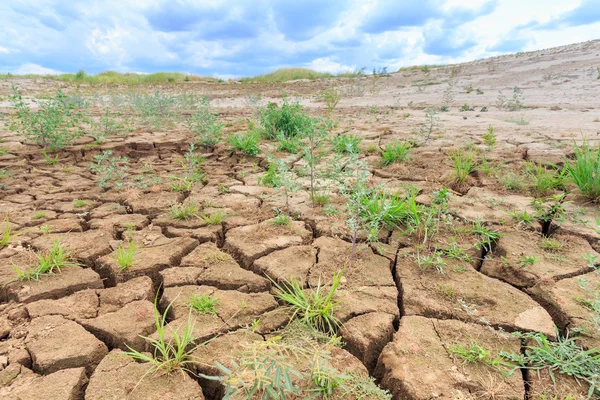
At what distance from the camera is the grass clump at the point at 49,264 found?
6.59ft

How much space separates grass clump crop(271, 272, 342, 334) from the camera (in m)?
1.69

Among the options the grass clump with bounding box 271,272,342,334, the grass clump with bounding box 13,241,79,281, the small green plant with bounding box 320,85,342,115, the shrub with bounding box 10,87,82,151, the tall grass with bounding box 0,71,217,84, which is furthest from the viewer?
the tall grass with bounding box 0,71,217,84

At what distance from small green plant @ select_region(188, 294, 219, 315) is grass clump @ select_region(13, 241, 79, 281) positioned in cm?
84

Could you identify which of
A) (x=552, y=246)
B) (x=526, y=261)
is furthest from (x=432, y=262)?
(x=552, y=246)

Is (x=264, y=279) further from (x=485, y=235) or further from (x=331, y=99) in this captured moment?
(x=331, y=99)

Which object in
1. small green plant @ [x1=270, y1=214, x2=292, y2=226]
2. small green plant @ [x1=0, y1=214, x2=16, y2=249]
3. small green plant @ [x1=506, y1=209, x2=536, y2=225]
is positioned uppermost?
small green plant @ [x1=0, y1=214, x2=16, y2=249]

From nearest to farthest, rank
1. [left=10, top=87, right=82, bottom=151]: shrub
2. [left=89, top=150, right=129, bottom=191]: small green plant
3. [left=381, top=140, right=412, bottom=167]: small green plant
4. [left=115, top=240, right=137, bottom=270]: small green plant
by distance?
1. [left=115, top=240, right=137, bottom=270]: small green plant
2. [left=89, top=150, right=129, bottom=191]: small green plant
3. [left=381, top=140, right=412, bottom=167]: small green plant
4. [left=10, top=87, right=82, bottom=151]: shrub

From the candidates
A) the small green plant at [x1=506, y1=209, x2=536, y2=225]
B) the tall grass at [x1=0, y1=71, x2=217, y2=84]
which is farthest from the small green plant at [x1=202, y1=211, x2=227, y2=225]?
the tall grass at [x1=0, y1=71, x2=217, y2=84]

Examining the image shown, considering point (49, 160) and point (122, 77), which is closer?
point (49, 160)

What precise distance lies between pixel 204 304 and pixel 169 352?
10.9 inches

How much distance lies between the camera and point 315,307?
175 cm

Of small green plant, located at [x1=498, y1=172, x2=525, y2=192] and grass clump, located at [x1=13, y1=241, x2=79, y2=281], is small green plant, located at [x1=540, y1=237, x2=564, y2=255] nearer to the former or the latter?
small green plant, located at [x1=498, y1=172, x2=525, y2=192]

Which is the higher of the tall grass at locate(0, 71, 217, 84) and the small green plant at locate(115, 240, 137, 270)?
the tall grass at locate(0, 71, 217, 84)

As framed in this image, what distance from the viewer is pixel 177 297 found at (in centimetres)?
188
